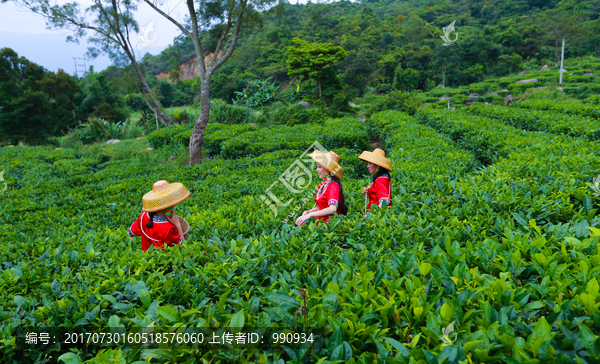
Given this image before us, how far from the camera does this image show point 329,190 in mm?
3230

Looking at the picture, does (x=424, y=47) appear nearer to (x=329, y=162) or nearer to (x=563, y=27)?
(x=563, y=27)

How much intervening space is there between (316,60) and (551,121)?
13.0 meters

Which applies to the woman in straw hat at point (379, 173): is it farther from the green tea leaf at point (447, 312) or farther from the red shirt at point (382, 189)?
the green tea leaf at point (447, 312)

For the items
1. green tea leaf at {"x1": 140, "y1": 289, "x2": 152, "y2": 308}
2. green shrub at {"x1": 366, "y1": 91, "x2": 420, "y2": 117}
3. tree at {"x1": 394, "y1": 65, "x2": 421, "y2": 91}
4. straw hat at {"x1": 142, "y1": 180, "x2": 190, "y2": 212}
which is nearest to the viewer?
green tea leaf at {"x1": 140, "y1": 289, "x2": 152, "y2": 308}

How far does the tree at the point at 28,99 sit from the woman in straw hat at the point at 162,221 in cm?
2126

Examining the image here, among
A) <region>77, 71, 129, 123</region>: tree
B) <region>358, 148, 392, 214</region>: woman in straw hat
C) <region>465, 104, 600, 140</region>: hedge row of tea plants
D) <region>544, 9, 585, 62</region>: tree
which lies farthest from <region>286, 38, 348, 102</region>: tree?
<region>544, 9, 585, 62</region>: tree

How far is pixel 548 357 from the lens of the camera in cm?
107

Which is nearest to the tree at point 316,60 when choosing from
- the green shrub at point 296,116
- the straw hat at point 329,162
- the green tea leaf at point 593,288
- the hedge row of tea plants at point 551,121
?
the green shrub at point 296,116

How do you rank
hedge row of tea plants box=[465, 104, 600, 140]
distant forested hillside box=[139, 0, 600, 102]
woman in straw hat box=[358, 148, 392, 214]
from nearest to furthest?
woman in straw hat box=[358, 148, 392, 214]
hedge row of tea plants box=[465, 104, 600, 140]
distant forested hillside box=[139, 0, 600, 102]

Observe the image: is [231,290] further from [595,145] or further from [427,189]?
[595,145]

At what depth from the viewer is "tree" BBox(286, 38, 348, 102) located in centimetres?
1883

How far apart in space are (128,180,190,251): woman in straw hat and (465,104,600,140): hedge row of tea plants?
291 inches

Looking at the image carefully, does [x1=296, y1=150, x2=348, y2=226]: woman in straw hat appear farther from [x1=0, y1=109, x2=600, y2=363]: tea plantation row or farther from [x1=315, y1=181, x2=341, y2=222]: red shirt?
[x1=0, y1=109, x2=600, y2=363]: tea plantation row

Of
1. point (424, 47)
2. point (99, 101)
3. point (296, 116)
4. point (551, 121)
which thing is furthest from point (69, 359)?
point (424, 47)
